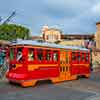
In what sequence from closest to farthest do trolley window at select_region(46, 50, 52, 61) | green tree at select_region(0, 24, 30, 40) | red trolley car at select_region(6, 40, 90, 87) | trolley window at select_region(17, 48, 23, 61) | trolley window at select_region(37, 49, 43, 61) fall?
red trolley car at select_region(6, 40, 90, 87), trolley window at select_region(17, 48, 23, 61), trolley window at select_region(37, 49, 43, 61), trolley window at select_region(46, 50, 52, 61), green tree at select_region(0, 24, 30, 40)

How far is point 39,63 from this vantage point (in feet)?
53.6

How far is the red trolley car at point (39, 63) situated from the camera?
610 inches

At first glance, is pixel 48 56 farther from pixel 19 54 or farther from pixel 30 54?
pixel 19 54

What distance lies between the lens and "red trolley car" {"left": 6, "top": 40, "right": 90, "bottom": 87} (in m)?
15.5

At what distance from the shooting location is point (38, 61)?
16250 millimetres

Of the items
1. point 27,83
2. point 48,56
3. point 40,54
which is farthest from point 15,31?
point 27,83

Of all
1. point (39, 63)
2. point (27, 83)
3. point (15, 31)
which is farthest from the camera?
point (15, 31)

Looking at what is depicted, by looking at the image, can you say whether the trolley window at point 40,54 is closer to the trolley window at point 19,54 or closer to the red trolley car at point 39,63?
the red trolley car at point 39,63

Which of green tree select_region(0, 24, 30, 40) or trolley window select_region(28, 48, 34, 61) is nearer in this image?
trolley window select_region(28, 48, 34, 61)

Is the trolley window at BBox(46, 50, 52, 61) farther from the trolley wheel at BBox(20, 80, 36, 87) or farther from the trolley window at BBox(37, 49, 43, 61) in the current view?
the trolley wheel at BBox(20, 80, 36, 87)

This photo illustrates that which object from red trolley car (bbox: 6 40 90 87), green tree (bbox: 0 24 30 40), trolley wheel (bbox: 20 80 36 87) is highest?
green tree (bbox: 0 24 30 40)

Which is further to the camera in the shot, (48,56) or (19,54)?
(48,56)

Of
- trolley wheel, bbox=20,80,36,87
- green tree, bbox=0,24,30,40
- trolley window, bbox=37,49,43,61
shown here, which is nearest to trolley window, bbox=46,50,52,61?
trolley window, bbox=37,49,43,61

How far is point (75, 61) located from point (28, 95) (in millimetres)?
7524
